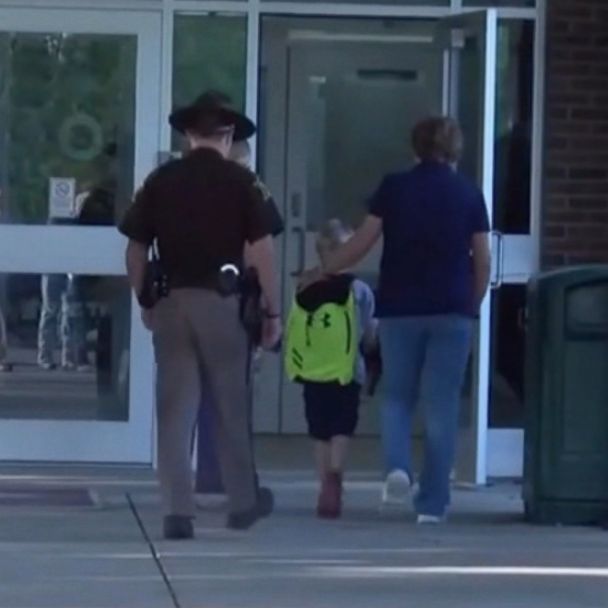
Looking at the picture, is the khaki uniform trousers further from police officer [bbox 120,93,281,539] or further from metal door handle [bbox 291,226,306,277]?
metal door handle [bbox 291,226,306,277]

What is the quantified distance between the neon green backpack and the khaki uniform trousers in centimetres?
89

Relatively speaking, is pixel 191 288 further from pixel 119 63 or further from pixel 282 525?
pixel 119 63

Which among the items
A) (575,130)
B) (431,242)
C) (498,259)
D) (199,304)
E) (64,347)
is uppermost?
(575,130)

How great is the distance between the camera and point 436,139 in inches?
414

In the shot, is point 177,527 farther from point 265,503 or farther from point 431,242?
point 431,242

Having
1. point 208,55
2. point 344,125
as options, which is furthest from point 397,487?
point 344,125

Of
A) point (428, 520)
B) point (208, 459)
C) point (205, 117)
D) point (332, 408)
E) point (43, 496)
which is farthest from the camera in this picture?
point (43, 496)

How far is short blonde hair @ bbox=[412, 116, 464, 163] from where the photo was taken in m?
10.5

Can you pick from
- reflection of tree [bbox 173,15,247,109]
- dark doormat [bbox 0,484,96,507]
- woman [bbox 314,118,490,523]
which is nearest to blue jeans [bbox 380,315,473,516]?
woman [bbox 314,118,490,523]

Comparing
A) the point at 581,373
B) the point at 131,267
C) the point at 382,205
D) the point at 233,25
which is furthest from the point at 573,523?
the point at 233,25

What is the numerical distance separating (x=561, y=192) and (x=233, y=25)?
1973mm

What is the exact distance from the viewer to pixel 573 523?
10680 millimetres

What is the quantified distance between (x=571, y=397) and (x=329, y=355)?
3.64ft

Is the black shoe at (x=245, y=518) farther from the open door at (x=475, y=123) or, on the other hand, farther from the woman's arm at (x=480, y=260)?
the open door at (x=475, y=123)
